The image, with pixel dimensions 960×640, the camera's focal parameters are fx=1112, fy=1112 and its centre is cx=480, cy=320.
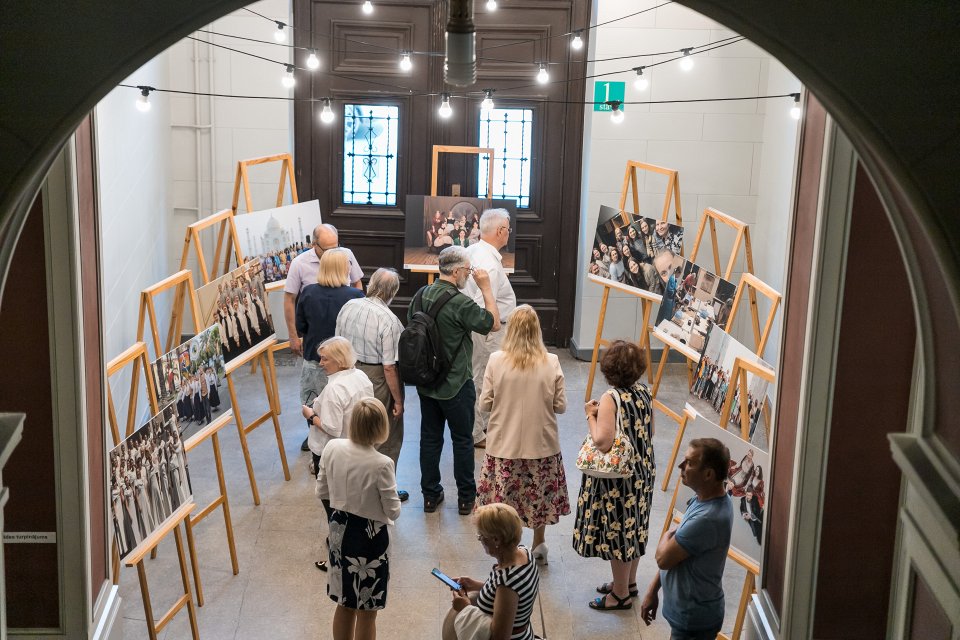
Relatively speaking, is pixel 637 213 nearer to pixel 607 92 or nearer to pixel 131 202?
pixel 607 92

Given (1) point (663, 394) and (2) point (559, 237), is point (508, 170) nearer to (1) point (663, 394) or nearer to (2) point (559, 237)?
(2) point (559, 237)

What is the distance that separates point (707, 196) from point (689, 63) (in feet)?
4.72

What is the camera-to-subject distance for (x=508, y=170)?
9430mm

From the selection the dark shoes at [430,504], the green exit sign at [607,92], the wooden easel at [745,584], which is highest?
the green exit sign at [607,92]

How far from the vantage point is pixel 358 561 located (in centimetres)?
470

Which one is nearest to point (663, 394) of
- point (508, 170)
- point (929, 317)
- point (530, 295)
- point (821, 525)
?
point (530, 295)

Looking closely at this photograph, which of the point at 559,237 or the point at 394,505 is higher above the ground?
the point at 559,237

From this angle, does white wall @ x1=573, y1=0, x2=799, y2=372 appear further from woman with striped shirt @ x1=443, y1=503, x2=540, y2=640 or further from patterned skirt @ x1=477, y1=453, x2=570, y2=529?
woman with striped shirt @ x1=443, y1=503, x2=540, y2=640

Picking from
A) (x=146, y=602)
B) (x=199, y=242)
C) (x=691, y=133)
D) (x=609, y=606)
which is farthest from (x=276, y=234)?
(x=609, y=606)

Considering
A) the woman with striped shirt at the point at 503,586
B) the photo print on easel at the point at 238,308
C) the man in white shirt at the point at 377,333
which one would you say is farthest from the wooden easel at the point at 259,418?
the woman with striped shirt at the point at 503,586

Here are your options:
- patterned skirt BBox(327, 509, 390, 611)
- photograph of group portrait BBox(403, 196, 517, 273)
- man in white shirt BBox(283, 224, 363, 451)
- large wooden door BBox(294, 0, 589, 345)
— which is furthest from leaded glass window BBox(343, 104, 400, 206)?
patterned skirt BBox(327, 509, 390, 611)

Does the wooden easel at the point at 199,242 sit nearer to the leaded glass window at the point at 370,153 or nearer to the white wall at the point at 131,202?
the white wall at the point at 131,202

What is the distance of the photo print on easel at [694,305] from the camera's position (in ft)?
22.0

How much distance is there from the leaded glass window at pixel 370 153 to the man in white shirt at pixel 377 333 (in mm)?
3339
